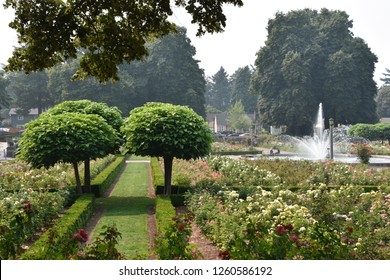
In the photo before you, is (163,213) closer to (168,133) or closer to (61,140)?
(168,133)

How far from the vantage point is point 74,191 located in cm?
1465

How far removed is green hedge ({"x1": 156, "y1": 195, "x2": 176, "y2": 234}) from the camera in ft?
29.3

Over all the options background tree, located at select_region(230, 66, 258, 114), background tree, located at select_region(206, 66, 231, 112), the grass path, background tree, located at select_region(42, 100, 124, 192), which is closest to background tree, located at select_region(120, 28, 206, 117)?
background tree, located at select_region(230, 66, 258, 114)

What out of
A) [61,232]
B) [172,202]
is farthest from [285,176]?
[61,232]

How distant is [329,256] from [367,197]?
5.76 metres

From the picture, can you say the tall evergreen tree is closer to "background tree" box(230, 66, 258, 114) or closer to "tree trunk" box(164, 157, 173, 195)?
"background tree" box(230, 66, 258, 114)

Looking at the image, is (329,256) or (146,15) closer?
(329,256)

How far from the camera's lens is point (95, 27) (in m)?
10.3

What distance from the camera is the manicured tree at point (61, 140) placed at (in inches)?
528

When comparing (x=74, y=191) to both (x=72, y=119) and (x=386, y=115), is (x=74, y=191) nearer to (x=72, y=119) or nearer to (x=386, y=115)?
(x=72, y=119)

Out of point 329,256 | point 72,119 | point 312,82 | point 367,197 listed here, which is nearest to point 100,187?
point 72,119

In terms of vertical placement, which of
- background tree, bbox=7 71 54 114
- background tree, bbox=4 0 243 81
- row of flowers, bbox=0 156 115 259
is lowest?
row of flowers, bbox=0 156 115 259

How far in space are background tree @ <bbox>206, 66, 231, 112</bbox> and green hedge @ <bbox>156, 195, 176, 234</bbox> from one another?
355ft

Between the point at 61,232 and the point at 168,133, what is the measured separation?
546cm
